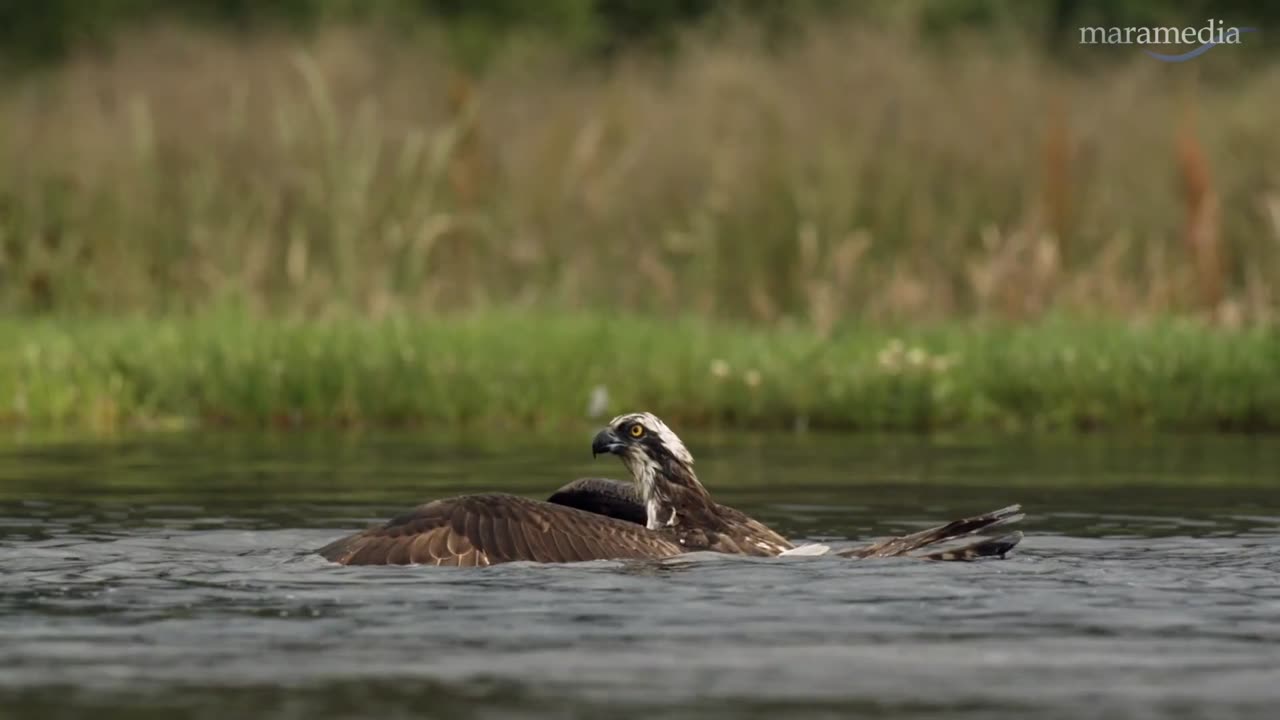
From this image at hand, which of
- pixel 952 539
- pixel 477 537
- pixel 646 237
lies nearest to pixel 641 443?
pixel 477 537

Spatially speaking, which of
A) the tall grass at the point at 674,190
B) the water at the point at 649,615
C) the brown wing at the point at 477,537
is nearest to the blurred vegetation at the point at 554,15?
the tall grass at the point at 674,190

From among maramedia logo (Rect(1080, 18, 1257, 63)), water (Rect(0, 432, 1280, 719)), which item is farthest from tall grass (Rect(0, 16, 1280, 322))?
water (Rect(0, 432, 1280, 719))

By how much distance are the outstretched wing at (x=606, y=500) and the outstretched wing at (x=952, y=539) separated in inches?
67.8

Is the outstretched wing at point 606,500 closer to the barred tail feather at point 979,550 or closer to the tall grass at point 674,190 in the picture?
the barred tail feather at point 979,550

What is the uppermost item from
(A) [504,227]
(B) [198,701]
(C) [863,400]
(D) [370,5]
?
(D) [370,5]

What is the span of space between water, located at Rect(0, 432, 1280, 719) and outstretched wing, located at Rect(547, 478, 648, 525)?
2.67 ft

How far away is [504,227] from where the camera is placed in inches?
997

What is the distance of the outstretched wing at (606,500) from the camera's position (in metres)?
12.6

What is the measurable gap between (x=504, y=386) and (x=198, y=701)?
39.6 feet

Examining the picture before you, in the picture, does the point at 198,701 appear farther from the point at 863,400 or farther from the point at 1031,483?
the point at 863,400

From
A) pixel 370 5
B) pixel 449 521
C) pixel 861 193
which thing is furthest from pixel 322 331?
pixel 370 5

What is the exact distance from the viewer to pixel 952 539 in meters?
11.0

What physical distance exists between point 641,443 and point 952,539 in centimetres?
195

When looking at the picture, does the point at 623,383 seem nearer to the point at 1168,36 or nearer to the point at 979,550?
the point at 979,550
